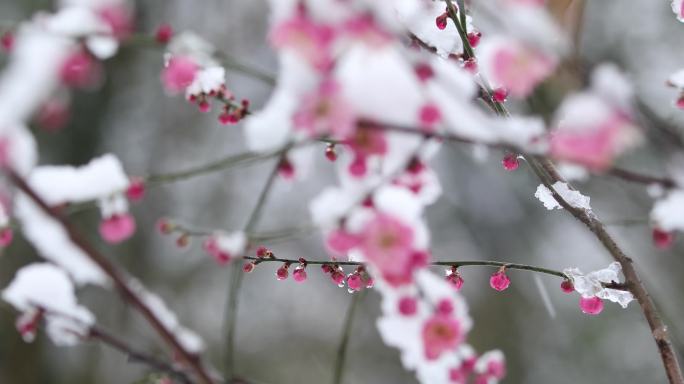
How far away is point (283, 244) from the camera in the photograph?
5.59 metres

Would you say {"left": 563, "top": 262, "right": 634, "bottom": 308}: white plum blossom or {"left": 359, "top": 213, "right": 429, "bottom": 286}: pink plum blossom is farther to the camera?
{"left": 563, "top": 262, "right": 634, "bottom": 308}: white plum blossom

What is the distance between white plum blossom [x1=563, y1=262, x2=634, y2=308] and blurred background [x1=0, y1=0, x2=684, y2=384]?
164 inches

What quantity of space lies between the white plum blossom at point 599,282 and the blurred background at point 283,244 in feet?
13.7

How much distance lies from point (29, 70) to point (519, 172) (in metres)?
4.67

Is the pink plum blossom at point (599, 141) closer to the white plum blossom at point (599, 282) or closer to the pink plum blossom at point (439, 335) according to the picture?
the pink plum blossom at point (439, 335)

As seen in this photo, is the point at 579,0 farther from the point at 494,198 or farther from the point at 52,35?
the point at 494,198

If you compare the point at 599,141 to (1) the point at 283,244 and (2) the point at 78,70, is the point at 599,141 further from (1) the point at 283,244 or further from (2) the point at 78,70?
(1) the point at 283,244

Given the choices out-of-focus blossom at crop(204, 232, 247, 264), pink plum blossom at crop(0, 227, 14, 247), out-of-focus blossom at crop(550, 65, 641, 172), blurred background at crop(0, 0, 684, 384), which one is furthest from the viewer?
blurred background at crop(0, 0, 684, 384)

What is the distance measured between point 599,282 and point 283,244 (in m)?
4.71

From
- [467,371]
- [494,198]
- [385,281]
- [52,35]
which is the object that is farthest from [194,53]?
[494,198]

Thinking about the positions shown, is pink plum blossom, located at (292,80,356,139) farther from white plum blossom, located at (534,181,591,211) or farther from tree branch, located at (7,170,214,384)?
white plum blossom, located at (534,181,591,211)

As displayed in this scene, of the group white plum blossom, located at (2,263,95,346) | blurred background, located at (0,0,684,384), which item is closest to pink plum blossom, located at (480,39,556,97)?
white plum blossom, located at (2,263,95,346)

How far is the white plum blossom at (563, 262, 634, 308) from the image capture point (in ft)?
3.15

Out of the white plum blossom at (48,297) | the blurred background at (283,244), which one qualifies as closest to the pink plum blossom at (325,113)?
the white plum blossom at (48,297)
